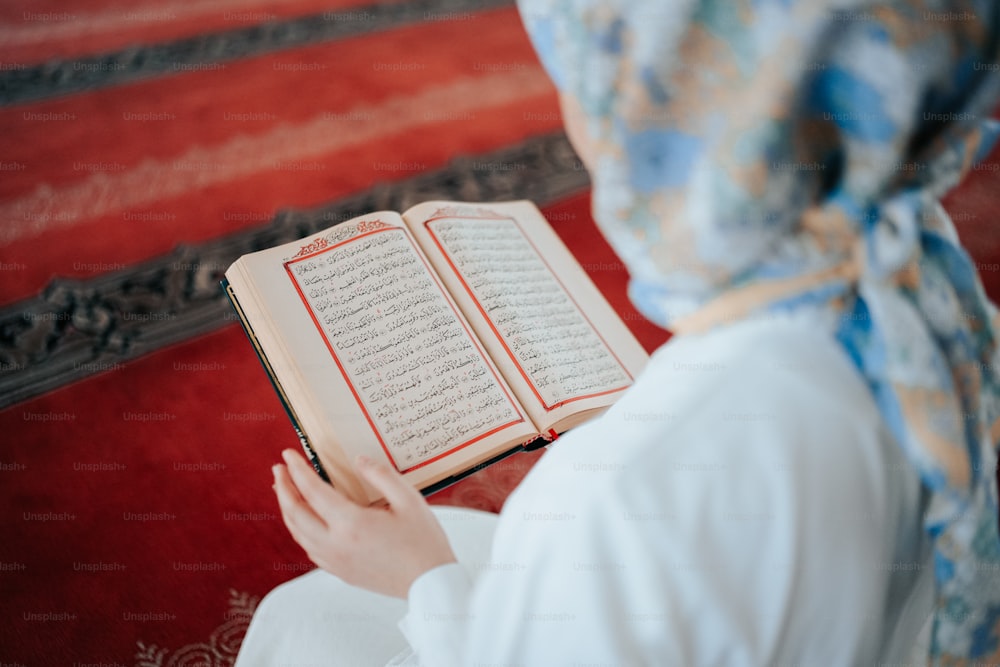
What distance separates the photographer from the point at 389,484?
720 mm

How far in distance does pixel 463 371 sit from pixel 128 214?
1648mm

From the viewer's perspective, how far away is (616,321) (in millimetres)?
1003

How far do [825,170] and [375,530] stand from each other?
527 millimetres

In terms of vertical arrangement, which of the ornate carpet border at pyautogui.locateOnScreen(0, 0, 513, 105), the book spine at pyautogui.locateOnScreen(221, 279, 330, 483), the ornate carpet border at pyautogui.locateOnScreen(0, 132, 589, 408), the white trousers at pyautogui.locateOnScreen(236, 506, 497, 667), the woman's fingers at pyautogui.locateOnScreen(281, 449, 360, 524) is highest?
the ornate carpet border at pyautogui.locateOnScreen(0, 0, 513, 105)

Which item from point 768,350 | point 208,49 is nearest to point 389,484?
point 768,350

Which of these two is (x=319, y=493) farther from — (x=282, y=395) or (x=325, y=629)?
(x=325, y=629)

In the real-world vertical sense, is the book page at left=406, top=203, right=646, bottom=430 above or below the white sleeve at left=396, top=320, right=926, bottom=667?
above

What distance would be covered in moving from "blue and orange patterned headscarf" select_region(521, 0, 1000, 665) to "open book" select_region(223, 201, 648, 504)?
1.00 feet

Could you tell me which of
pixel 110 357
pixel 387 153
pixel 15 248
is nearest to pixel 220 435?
pixel 110 357

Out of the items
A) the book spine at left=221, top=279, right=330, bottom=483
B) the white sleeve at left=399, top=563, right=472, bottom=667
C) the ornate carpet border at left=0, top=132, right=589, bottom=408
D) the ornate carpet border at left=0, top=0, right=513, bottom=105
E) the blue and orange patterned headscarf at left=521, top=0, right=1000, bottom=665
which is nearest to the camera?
the blue and orange patterned headscarf at left=521, top=0, right=1000, bottom=665

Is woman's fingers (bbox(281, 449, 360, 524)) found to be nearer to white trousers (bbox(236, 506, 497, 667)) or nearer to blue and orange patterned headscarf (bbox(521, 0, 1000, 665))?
white trousers (bbox(236, 506, 497, 667))

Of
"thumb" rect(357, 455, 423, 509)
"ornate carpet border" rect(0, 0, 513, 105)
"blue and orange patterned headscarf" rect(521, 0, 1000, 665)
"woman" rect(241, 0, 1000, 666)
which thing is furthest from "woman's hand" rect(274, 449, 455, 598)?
"ornate carpet border" rect(0, 0, 513, 105)

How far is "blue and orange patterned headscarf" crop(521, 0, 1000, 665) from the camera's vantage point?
49cm

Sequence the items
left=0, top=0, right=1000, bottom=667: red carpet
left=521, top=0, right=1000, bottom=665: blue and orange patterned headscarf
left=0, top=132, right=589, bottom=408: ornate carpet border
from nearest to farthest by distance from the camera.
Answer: left=521, top=0, right=1000, bottom=665: blue and orange patterned headscarf
left=0, top=0, right=1000, bottom=667: red carpet
left=0, top=132, right=589, bottom=408: ornate carpet border
